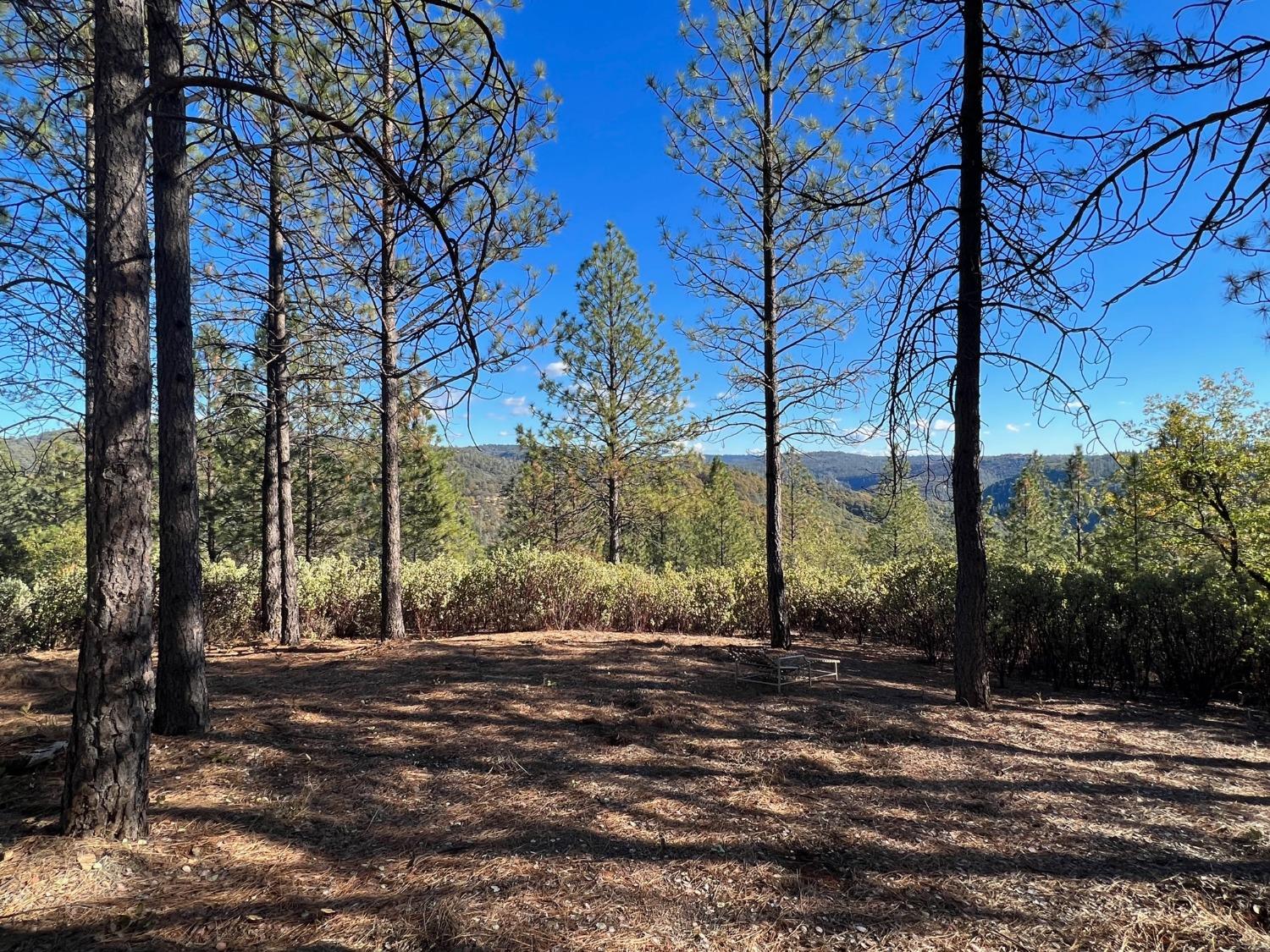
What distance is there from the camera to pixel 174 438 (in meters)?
3.56

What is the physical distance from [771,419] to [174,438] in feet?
20.2

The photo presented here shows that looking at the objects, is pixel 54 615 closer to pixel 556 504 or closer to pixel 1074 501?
pixel 556 504

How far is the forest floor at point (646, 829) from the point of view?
6.37 feet

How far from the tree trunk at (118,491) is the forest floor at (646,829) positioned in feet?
0.69

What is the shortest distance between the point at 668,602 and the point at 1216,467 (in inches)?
303

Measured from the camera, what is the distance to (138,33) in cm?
242

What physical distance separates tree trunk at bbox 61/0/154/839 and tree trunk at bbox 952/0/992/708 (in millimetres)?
5434

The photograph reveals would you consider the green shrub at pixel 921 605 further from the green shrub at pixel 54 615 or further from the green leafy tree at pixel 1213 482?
the green shrub at pixel 54 615

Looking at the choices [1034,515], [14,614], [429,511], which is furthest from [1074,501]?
[14,614]

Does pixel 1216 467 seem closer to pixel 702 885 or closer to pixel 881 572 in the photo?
pixel 881 572

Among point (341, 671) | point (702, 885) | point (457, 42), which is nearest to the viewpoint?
point (702, 885)

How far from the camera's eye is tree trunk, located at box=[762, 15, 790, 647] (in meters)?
7.24

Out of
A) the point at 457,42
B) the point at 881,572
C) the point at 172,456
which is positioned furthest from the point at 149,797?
the point at 881,572

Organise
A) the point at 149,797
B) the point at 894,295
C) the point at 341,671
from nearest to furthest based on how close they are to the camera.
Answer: the point at 149,797
the point at 894,295
the point at 341,671
